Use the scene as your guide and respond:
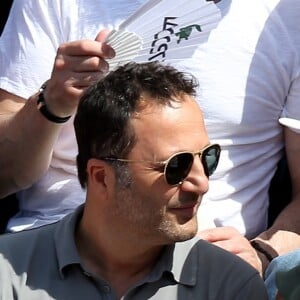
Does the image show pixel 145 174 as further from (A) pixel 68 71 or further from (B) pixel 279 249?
(B) pixel 279 249

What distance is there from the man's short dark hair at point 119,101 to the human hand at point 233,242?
Result: 0.37 metres

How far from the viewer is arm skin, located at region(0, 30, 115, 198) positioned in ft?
6.73

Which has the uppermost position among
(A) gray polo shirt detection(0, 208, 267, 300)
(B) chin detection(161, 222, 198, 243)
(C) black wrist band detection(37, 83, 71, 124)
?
(C) black wrist band detection(37, 83, 71, 124)

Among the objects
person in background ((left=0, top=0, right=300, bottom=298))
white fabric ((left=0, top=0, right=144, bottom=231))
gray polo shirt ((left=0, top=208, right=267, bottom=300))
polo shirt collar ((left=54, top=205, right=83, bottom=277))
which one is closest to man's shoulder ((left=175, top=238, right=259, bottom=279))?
gray polo shirt ((left=0, top=208, right=267, bottom=300))

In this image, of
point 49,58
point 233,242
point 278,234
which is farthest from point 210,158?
point 49,58

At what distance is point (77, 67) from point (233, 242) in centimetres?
53

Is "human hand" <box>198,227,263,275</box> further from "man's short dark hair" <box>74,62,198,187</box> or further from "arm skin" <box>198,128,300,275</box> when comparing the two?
"man's short dark hair" <box>74,62,198,187</box>

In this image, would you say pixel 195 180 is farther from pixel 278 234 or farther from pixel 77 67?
pixel 278 234

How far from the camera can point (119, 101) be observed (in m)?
1.88

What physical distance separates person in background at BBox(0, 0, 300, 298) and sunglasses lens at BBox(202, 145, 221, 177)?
0.43 meters

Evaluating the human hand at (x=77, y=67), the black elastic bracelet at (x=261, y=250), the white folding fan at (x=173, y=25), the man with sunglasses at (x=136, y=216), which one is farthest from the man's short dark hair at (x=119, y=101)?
the black elastic bracelet at (x=261, y=250)

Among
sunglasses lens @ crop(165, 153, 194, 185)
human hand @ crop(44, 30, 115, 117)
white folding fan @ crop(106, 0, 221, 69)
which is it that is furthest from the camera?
white folding fan @ crop(106, 0, 221, 69)

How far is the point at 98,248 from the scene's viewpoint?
1.95 m

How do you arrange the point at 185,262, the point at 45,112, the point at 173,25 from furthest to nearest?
the point at 173,25
the point at 45,112
the point at 185,262
